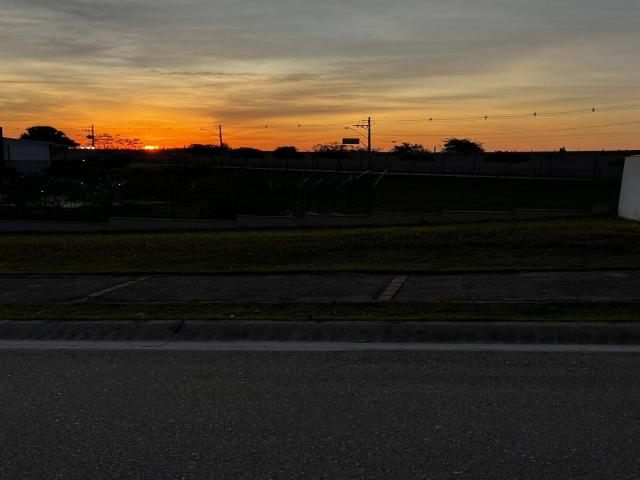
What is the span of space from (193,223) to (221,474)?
22.9 m

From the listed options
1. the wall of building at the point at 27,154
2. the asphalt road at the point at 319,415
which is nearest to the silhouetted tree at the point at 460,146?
the wall of building at the point at 27,154

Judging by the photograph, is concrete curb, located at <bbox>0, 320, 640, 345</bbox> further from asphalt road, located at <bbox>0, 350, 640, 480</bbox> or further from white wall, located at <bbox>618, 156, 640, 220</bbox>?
white wall, located at <bbox>618, 156, 640, 220</bbox>

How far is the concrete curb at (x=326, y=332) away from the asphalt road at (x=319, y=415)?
0.53 m

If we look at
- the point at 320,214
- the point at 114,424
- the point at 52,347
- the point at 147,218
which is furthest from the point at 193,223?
the point at 114,424

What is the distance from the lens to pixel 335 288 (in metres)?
9.14

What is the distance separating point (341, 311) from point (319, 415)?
9.95 ft

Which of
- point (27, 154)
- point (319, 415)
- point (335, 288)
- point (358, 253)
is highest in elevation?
point (319, 415)

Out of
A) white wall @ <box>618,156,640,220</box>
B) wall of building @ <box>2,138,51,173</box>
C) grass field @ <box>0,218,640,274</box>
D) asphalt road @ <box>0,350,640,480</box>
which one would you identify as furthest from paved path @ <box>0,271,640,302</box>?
wall of building @ <box>2,138,51,173</box>

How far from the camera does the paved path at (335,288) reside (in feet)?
26.9

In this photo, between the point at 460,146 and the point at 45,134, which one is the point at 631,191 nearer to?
the point at 460,146

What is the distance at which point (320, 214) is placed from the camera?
27219 mm

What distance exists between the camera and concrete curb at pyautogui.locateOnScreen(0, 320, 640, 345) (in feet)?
20.3

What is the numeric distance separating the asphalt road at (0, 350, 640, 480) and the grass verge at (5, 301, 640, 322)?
1140 mm

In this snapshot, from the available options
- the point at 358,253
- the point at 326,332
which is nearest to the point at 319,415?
the point at 326,332
